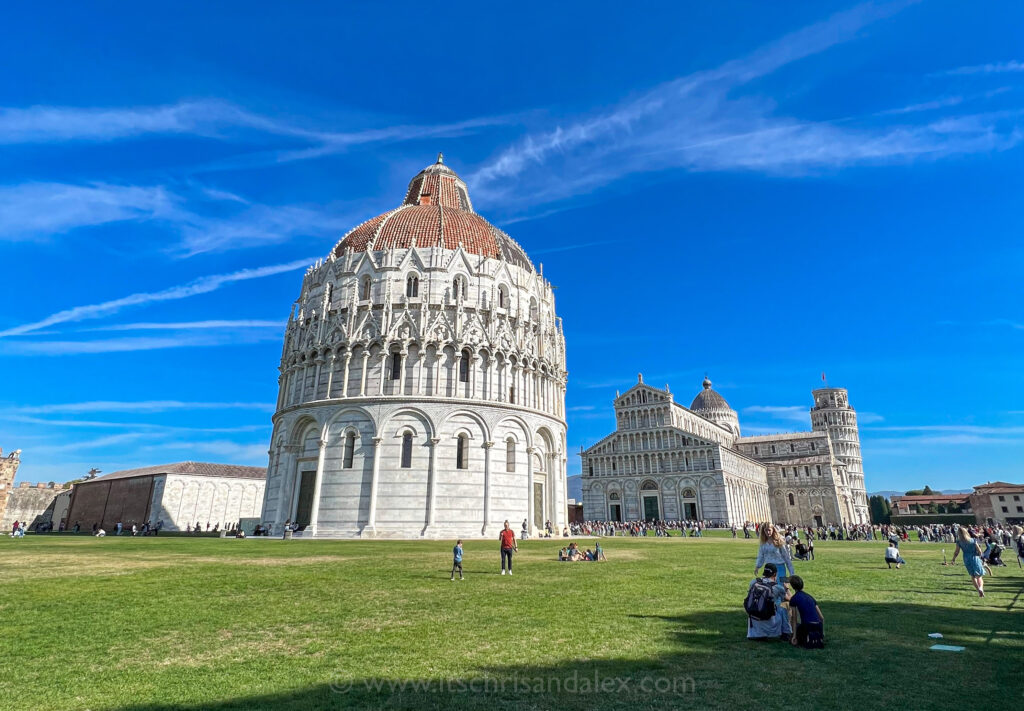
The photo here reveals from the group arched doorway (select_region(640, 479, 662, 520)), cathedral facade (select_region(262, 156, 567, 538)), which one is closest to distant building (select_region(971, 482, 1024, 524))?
arched doorway (select_region(640, 479, 662, 520))

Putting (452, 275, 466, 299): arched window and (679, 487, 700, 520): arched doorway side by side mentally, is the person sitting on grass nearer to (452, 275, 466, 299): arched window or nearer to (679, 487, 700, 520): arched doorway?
(452, 275, 466, 299): arched window

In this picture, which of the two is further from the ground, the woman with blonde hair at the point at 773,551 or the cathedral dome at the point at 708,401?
the cathedral dome at the point at 708,401

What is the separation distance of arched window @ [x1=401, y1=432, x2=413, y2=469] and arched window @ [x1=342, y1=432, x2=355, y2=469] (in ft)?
11.0

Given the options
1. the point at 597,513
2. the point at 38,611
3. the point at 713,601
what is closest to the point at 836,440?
the point at 597,513

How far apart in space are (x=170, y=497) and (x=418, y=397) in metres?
41.8

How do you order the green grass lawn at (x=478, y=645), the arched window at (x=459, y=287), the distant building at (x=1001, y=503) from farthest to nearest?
the distant building at (x=1001, y=503) < the arched window at (x=459, y=287) < the green grass lawn at (x=478, y=645)

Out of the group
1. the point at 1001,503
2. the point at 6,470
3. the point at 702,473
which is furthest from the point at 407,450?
the point at 1001,503

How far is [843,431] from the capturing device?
12025cm

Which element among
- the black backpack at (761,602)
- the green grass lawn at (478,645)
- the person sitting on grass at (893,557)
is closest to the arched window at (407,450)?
the green grass lawn at (478,645)

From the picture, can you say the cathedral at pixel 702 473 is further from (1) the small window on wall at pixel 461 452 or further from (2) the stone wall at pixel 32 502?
(2) the stone wall at pixel 32 502

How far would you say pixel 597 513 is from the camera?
86.7m

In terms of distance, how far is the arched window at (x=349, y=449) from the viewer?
116 feet

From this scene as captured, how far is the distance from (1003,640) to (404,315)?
33.6 m
